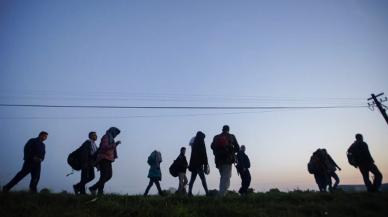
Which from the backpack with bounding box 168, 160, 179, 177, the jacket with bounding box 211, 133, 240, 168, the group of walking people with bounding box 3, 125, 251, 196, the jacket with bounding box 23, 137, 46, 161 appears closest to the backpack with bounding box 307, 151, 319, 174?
the group of walking people with bounding box 3, 125, 251, 196

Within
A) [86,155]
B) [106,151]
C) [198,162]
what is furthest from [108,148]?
[198,162]

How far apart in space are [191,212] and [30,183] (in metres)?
5.14

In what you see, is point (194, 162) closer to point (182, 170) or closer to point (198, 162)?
point (198, 162)

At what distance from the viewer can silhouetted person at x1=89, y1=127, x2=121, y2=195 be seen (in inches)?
287

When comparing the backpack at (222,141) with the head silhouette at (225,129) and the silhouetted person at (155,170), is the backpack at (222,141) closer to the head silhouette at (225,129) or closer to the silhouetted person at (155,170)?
the head silhouette at (225,129)

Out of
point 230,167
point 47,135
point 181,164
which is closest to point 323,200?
point 230,167

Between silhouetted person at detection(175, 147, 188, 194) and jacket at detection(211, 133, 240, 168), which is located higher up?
jacket at detection(211, 133, 240, 168)

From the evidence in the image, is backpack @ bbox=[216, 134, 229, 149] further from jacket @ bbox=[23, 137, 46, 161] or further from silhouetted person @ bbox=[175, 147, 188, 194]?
jacket @ bbox=[23, 137, 46, 161]

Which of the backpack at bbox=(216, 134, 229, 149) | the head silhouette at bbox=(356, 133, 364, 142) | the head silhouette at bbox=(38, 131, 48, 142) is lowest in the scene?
the backpack at bbox=(216, 134, 229, 149)

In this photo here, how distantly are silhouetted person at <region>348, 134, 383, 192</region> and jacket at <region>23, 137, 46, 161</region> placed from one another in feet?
34.1

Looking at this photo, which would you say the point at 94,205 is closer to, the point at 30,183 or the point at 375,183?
the point at 30,183

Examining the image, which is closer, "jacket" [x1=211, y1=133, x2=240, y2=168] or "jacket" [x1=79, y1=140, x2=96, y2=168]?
"jacket" [x1=211, y1=133, x2=240, y2=168]

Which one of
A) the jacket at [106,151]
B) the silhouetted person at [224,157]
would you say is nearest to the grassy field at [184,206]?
the silhouetted person at [224,157]

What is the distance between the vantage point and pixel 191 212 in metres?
5.83
